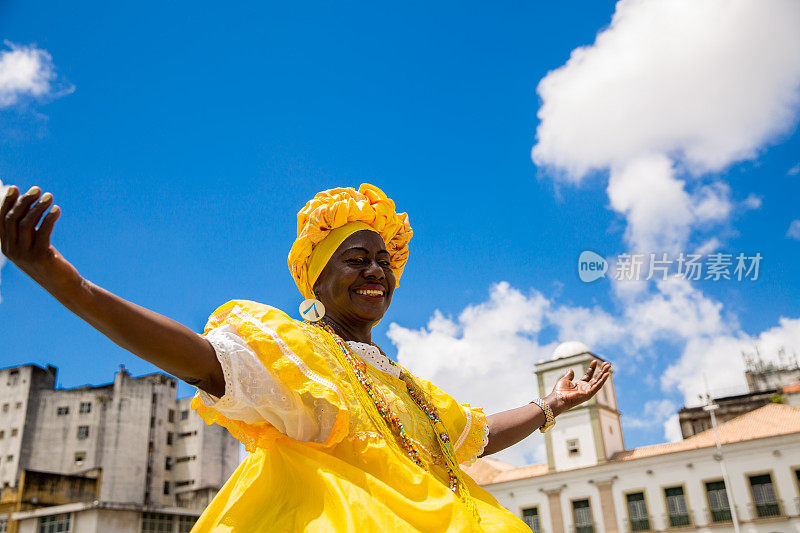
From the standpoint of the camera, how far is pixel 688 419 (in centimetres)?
3412

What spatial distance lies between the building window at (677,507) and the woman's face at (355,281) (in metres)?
26.5

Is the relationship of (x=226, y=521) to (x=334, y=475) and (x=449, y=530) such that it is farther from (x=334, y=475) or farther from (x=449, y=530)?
(x=449, y=530)

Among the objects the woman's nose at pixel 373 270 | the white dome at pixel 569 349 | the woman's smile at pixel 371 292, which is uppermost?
the white dome at pixel 569 349

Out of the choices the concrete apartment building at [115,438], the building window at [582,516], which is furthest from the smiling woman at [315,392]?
the concrete apartment building at [115,438]

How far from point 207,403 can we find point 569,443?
97.5 feet

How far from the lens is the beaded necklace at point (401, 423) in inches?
81.3

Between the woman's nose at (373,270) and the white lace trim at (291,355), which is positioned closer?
the white lace trim at (291,355)

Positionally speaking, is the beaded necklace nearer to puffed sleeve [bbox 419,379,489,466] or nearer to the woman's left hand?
puffed sleeve [bbox 419,379,489,466]

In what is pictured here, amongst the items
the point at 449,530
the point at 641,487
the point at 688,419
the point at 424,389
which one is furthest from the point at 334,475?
the point at 688,419

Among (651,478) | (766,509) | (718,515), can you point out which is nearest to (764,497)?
(766,509)

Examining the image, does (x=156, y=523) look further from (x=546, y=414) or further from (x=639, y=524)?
(x=546, y=414)

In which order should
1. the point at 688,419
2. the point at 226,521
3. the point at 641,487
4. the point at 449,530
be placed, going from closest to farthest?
the point at 449,530 → the point at 226,521 → the point at 641,487 → the point at 688,419

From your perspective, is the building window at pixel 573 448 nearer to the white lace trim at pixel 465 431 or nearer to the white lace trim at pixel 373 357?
the white lace trim at pixel 465 431

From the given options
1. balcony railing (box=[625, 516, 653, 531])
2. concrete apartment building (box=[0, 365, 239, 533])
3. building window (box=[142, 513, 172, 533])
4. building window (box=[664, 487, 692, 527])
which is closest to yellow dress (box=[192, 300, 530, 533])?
building window (box=[664, 487, 692, 527])
